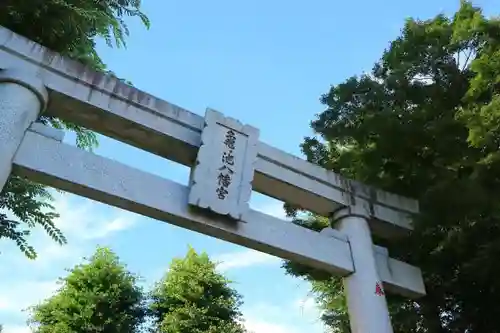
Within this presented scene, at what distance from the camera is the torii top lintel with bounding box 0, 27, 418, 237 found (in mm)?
4789

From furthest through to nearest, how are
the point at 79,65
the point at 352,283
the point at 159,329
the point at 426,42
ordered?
the point at 159,329
the point at 426,42
the point at 352,283
the point at 79,65

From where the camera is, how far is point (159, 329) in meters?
12.3

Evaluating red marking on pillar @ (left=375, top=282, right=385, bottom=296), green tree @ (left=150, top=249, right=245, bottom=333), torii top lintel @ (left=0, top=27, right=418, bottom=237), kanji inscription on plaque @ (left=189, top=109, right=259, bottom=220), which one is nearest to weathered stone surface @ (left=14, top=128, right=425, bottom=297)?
kanji inscription on plaque @ (left=189, top=109, right=259, bottom=220)

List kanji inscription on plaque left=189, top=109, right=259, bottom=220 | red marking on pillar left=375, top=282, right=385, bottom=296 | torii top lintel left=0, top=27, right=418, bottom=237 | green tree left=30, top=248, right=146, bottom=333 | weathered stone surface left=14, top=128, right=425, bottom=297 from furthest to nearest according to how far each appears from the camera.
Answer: green tree left=30, top=248, right=146, bottom=333 → red marking on pillar left=375, top=282, right=385, bottom=296 → kanji inscription on plaque left=189, top=109, right=259, bottom=220 → torii top lintel left=0, top=27, right=418, bottom=237 → weathered stone surface left=14, top=128, right=425, bottom=297

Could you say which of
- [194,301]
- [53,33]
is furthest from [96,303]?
[53,33]

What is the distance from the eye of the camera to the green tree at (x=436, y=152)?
5723 mm

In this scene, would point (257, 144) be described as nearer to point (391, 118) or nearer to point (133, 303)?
point (391, 118)

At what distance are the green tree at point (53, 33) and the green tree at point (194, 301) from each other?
20.0 ft

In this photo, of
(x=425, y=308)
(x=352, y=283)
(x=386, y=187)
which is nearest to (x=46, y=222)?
(x=352, y=283)

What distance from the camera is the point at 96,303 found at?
11961 mm

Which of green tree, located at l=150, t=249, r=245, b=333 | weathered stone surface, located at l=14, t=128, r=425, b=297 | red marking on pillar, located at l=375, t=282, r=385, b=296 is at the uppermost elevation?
green tree, located at l=150, t=249, r=245, b=333

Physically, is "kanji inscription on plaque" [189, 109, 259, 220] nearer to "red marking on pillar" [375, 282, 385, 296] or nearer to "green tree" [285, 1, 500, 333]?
"red marking on pillar" [375, 282, 385, 296]

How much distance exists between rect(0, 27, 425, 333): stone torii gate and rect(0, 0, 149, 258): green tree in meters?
0.77

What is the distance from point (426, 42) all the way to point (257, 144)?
3791 mm
